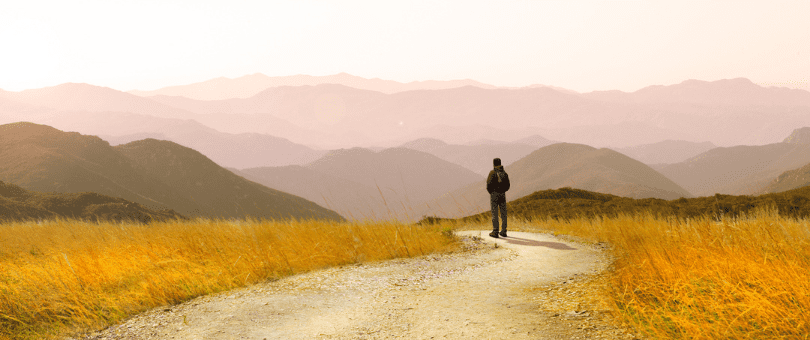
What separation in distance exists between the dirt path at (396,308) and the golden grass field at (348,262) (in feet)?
1.63

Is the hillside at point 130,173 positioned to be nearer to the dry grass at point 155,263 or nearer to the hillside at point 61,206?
the hillside at point 61,206

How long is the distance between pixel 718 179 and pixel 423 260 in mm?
226038

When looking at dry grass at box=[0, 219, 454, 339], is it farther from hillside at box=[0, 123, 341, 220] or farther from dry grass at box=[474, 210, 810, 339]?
hillside at box=[0, 123, 341, 220]

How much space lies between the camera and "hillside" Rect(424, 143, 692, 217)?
A: 11969 cm

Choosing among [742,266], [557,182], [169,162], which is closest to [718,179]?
[557,182]

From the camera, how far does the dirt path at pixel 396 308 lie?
165 inches

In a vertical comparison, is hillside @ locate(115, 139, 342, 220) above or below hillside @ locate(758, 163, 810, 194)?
above

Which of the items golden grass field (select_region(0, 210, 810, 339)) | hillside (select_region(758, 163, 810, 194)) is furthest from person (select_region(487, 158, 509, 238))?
hillside (select_region(758, 163, 810, 194))

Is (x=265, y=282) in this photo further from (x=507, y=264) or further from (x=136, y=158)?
(x=136, y=158)

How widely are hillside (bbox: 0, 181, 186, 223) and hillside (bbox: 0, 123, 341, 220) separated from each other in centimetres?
887

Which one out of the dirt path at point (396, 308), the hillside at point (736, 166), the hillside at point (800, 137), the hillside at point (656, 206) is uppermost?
the dirt path at point (396, 308)

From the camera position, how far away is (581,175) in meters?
141

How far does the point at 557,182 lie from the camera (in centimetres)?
14812

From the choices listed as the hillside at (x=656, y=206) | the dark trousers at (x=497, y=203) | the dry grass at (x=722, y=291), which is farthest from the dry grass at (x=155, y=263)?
the hillside at (x=656, y=206)
